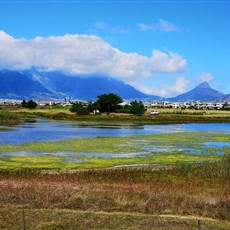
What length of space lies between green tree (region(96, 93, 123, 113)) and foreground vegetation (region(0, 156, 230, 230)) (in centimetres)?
13193

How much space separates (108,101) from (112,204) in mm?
140799

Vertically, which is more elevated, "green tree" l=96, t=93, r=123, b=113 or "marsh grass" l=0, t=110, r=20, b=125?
"green tree" l=96, t=93, r=123, b=113

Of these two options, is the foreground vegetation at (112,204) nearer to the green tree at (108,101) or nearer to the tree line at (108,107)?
the tree line at (108,107)

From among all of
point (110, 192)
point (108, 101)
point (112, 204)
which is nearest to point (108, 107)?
point (108, 101)

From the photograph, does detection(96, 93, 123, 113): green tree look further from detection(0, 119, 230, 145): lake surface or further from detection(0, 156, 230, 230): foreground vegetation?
detection(0, 156, 230, 230): foreground vegetation

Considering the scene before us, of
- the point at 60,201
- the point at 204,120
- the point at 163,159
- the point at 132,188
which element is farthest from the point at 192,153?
the point at 204,120

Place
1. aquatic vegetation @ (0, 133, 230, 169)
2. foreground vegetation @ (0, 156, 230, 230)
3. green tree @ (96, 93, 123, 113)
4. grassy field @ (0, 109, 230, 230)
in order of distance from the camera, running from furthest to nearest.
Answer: green tree @ (96, 93, 123, 113) → aquatic vegetation @ (0, 133, 230, 169) → grassy field @ (0, 109, 230, 230) → foreground vegetation @ (0, 156, 230, 230)

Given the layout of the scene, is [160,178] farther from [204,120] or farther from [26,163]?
[204,120]

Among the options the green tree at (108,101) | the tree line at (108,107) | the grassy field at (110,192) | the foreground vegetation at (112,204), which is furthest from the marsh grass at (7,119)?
the foreground vegetation at (112,204)

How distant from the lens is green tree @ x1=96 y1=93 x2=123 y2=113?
536 feet

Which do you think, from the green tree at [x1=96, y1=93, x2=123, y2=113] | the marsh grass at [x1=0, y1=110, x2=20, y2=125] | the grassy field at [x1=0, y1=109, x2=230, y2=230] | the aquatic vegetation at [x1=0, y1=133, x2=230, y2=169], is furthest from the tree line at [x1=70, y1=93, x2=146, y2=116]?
the grassy field at [x1=0, y1=109, x2=230, y2=230]

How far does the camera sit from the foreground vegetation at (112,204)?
1902 cm

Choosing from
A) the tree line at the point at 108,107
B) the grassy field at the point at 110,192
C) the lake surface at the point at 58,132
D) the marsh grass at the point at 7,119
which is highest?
the tree line at the point at 108,107

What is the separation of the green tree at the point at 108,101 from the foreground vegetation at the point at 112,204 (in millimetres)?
131933
